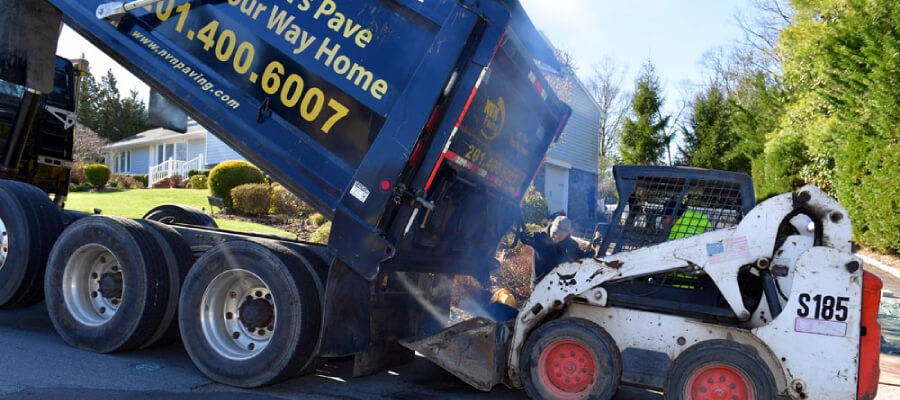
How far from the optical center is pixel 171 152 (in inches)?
1543

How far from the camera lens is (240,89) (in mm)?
5383

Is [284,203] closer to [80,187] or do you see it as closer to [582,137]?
[80,187]

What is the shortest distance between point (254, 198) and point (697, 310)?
13647 mm

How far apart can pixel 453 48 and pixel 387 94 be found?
58 cm

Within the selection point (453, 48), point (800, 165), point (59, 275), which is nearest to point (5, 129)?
point (59, 275)

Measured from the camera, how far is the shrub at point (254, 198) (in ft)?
54.2

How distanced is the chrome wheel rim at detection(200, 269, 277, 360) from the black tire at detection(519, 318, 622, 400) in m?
1.80

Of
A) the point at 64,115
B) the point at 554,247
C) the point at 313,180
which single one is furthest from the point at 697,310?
the point at 64,115

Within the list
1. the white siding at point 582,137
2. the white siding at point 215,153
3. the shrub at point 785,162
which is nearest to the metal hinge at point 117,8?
the shrub at point 785,162

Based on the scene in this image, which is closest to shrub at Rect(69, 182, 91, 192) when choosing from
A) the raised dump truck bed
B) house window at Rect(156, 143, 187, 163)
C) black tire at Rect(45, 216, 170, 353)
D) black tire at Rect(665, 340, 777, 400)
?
house window at Rect(156, 143, 187, 163)

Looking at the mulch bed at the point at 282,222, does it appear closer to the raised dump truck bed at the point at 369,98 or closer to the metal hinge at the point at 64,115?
the metal hinge at the point at 64,115

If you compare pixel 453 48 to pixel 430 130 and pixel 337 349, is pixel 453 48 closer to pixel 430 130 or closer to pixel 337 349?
pixel 430 130

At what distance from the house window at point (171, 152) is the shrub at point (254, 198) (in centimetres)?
2157

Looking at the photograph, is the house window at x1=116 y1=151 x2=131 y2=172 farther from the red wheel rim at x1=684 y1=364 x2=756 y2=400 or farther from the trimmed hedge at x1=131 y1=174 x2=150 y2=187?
the red wheel rim at x1=684 y1=364 x2=756 y2=400
